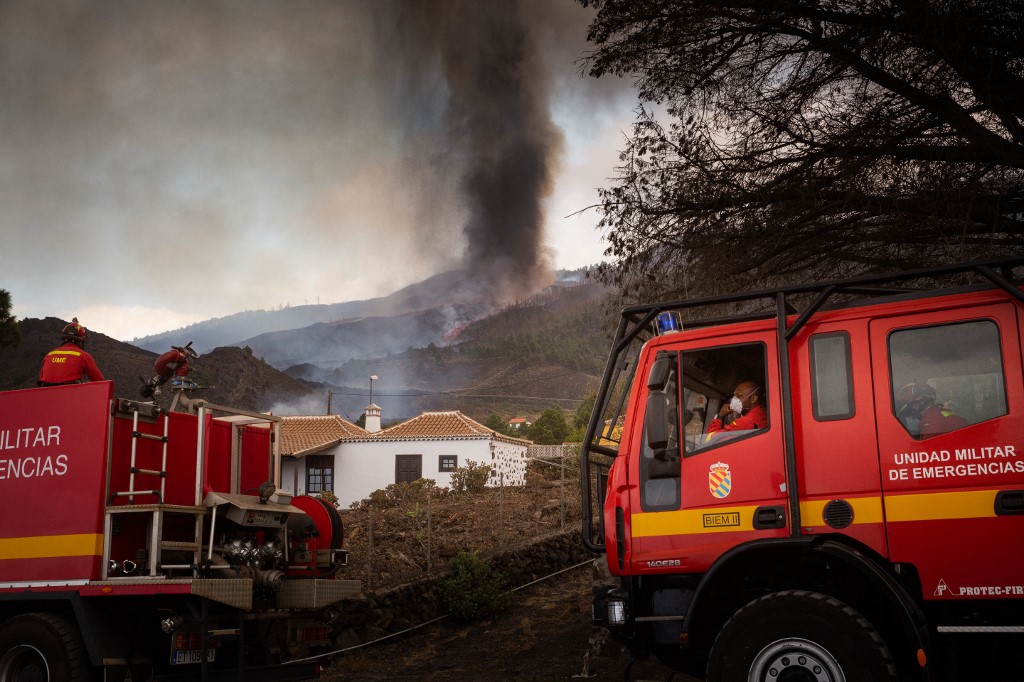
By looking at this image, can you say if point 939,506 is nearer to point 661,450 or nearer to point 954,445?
point 954,445

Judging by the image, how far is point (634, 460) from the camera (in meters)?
6.94

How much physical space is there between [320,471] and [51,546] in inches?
1490

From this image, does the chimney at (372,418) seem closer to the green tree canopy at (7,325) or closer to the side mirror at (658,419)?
the green tree canopy at (7,325)

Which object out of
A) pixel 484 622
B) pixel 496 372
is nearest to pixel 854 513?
pixel 484 622

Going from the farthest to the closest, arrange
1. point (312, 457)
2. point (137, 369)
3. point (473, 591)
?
point (137, 369), point (312, 457), point (473, 591)

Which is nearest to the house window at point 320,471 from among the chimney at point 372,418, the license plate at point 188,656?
the chimney at point 372,418

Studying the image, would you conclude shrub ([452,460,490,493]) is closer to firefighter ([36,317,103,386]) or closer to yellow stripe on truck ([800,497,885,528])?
firefighter ([36,317,103,386])

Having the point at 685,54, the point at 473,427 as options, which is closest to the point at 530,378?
the point at 473,427

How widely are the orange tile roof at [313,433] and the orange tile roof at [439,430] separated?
1597 millimetres

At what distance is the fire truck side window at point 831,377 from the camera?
6430mm

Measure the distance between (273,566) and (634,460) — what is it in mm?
3940

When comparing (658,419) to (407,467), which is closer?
(658,419)

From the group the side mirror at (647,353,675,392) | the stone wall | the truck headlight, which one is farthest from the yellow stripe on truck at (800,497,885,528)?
the stone wall

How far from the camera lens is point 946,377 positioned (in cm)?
615
